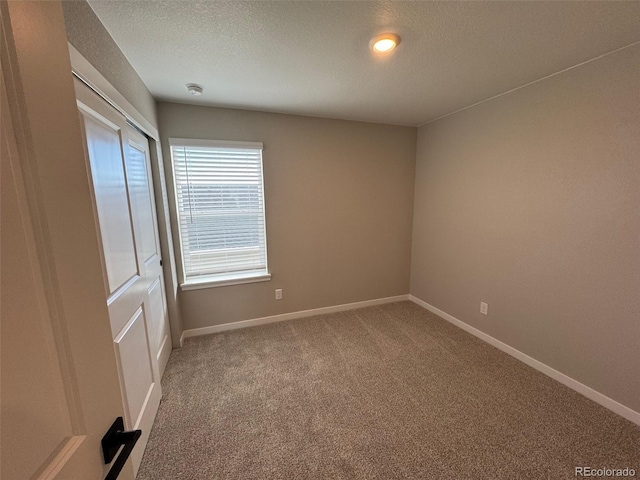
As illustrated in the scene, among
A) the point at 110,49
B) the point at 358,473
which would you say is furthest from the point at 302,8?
the point at 358,473

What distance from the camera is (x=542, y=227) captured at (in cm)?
200

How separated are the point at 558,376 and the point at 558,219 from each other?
1.21m

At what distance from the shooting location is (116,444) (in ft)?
1.97

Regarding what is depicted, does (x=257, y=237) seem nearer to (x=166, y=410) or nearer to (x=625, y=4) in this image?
(x=166, y=410)

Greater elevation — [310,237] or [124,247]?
[124,247]

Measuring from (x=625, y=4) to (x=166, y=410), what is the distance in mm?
3425

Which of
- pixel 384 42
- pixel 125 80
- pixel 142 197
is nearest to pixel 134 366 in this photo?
pixel 142 197

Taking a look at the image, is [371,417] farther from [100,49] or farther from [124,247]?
[100,49]

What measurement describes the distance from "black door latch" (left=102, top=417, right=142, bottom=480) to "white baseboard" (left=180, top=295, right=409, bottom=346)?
2.13 m

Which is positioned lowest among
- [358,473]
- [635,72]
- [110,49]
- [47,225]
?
[358,473]

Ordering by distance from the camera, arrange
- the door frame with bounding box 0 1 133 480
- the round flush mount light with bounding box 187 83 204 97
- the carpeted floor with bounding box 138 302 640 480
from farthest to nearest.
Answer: the round flush mount light with bounding box 187 83 204 97 < the carpeted floor with bounding box 138 302 640 480 < the door frame with bounding box 0 1 133 480

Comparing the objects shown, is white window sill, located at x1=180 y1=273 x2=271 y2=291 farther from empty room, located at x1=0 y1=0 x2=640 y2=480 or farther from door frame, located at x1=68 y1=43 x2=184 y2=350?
door frame, located at x1=68 y1=43 x2=184 y2=350

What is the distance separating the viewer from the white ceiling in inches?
48.9

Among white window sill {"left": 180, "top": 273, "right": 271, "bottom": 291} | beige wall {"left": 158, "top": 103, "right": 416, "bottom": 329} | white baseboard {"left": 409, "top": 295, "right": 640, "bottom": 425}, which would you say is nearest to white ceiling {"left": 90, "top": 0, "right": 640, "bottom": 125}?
beige wall {"left": 158, "top": 103, "right": 416, "bottom": 329}
